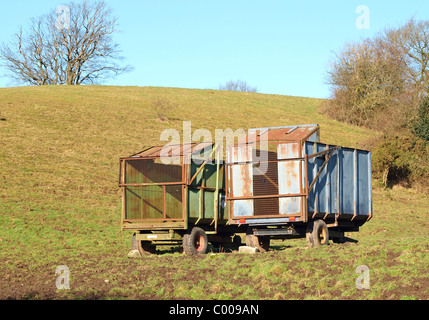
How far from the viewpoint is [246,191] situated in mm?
17219

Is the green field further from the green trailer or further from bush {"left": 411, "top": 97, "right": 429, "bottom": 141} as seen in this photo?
bush {"left": 411, "top": 97, "right": 429, "bottom": 141}

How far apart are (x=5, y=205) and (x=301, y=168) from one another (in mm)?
12916

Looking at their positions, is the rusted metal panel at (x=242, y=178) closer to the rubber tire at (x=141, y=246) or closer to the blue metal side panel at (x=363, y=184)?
the rubber tire at (x=141, y=246)

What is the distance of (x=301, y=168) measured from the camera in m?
16.2

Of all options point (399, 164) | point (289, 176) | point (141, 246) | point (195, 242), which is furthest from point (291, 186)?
point (399, 164)

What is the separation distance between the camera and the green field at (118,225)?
11.1 metres

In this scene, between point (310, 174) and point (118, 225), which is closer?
point (310, 174)

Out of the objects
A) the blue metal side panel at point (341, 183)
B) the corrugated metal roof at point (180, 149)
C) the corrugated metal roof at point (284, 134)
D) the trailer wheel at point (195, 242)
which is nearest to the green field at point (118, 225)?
the trailer wheel at point (195, 242)

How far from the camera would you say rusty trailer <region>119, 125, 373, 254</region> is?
1645cm

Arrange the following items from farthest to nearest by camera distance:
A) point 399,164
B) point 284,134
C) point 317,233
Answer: point 399,164 → point 284,134 → point 317,233

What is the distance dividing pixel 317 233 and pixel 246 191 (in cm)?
233

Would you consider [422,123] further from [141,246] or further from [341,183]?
[141,246]

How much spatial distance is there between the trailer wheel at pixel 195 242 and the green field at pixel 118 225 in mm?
368
